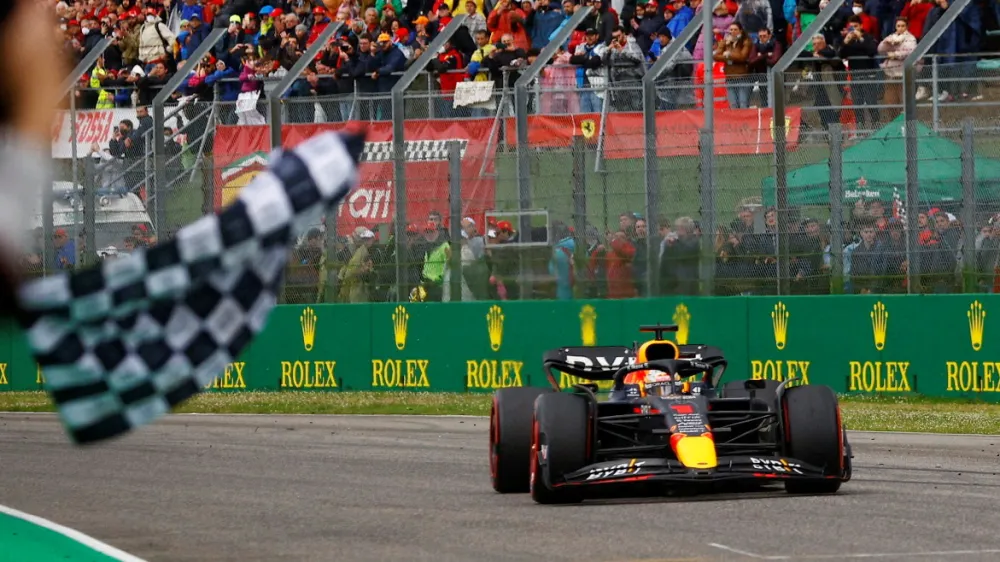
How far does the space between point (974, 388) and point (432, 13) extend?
949cm

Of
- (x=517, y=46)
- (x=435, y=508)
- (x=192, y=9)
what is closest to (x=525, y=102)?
(x=517, y=46)

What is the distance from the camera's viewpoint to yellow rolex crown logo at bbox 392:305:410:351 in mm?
19531

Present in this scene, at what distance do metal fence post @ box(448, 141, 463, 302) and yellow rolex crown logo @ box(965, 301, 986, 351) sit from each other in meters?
5.58

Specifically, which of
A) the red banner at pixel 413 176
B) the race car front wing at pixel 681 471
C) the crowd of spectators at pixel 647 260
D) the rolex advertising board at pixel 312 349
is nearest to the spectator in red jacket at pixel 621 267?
the crowd of spectators at pixel 647 260

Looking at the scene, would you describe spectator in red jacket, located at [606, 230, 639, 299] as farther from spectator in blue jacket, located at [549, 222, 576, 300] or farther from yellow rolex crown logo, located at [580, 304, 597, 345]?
spectator in blue jacket, located at [549, 222, 576, 300]

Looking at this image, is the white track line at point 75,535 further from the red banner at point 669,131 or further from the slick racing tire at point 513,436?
A: the red banner at point 669,131

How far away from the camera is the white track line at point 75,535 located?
25.8ft

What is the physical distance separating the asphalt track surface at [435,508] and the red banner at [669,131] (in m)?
4.27

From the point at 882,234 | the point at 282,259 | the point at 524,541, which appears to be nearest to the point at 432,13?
the point at 882,234

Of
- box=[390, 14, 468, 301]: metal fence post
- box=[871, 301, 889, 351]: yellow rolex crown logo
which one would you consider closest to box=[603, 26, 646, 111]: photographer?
box=[390, 14, 468, 301]: metal fence post

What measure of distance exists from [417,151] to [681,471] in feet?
34.8

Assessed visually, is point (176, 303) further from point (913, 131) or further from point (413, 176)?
point (413, 176)

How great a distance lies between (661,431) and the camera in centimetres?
950

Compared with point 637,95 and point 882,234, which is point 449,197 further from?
point 882,234
